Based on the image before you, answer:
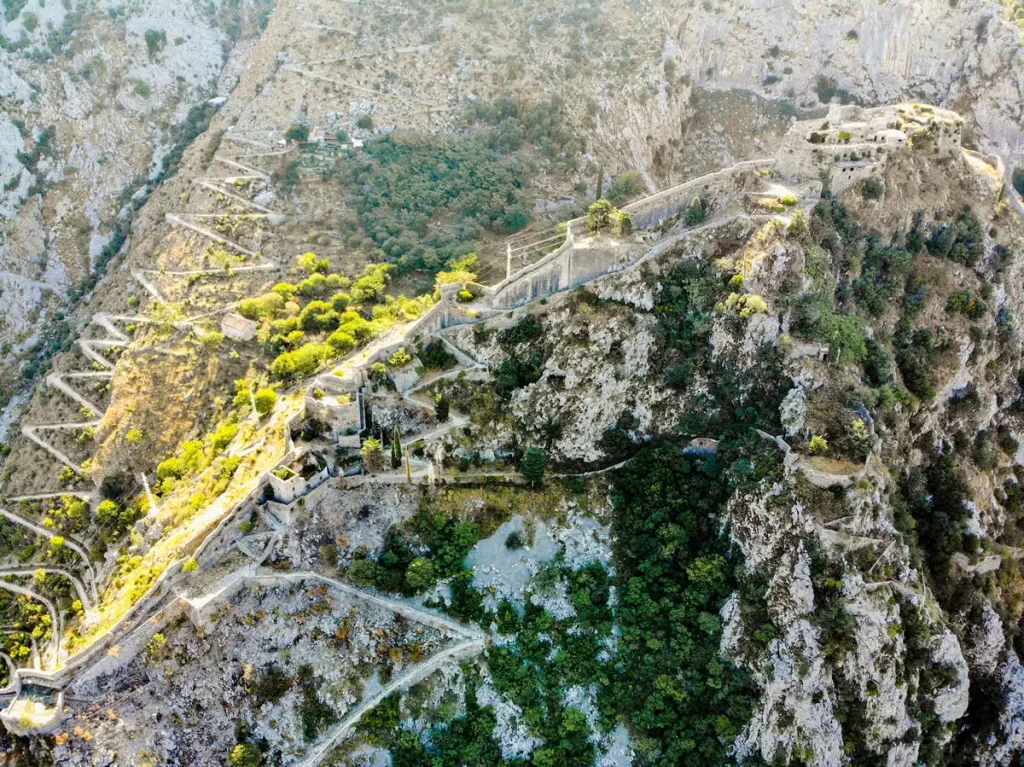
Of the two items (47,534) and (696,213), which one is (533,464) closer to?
(696,213)

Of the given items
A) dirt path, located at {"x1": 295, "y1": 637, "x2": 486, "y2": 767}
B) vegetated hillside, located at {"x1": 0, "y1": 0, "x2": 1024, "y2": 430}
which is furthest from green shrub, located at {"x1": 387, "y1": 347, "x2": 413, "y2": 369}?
vegetated hillside, located at {"x1": 0, "y1": 0, "x2": 1024, "y2": 430}

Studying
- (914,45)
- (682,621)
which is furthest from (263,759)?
(914,45)

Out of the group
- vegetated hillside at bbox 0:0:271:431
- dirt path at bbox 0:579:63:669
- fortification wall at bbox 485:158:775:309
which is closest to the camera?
dirt path at bbox 0:579:63:669

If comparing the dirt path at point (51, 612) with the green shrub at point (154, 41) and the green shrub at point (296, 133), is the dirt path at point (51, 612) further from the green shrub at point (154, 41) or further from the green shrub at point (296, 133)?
the green shrub at point (154, 41)

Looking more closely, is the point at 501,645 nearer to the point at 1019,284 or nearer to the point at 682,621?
the point at 682,621

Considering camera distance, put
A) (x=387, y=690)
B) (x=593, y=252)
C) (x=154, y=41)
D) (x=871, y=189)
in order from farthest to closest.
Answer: (x=154, y=41) → (x=871, y=189) → (x=593, y=252) → (x=387, y=690)

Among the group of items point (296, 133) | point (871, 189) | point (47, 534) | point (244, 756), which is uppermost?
point (296, 133)

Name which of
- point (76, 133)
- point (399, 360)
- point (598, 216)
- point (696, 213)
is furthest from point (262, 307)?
point (76, 133)

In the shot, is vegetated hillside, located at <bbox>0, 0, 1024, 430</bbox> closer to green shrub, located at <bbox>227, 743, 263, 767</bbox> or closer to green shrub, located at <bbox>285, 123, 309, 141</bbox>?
green shrub, located at <bbox>285, 123, 309, 141</bbox>

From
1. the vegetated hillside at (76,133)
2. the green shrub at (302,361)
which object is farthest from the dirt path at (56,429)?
the green shrub at (302,361)
